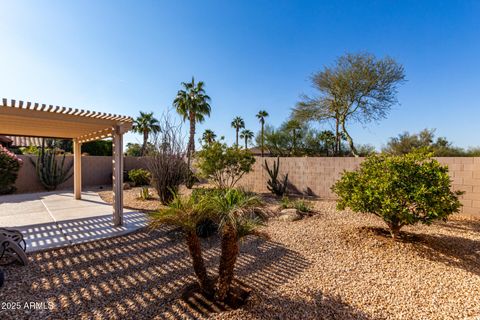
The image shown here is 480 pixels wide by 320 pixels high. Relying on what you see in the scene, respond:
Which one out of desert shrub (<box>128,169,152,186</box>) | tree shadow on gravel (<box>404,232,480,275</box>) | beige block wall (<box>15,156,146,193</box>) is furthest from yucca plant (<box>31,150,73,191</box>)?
tree shadow on gravel (<box>404,232,480,275</box>)

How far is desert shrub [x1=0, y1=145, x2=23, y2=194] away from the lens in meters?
8.83

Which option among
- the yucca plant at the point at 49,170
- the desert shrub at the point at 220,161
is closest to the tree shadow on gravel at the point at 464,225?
the desert shrub at the point at 220,161

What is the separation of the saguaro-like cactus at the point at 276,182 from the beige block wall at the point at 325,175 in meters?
0.38

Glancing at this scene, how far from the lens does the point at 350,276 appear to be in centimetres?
300

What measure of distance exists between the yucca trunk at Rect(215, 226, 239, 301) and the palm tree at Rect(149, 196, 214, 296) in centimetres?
19

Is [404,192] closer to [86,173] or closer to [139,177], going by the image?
[139,177]

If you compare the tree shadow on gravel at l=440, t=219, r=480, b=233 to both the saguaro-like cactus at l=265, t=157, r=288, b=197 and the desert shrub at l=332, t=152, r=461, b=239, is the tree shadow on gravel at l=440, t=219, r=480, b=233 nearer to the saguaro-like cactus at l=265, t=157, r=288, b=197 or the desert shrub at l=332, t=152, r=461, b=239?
the desert shrub at l=332, t=152, r=461, b=239

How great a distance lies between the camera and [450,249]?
12.8ft

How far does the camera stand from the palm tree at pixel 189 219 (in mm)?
2273

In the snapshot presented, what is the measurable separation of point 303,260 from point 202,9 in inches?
320

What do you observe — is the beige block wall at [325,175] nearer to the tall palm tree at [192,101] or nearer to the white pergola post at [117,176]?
the white pergola post at [117,176]

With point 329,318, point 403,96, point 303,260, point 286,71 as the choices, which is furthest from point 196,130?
point 329,318

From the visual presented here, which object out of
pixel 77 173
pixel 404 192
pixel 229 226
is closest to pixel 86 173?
pixel 77 173

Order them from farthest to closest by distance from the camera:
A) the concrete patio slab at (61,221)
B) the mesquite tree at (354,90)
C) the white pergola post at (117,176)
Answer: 1. the mesquite tree at (354,90)
2. the white pergola post at (117,176)
3. the concrete patio slab at (61,221)
